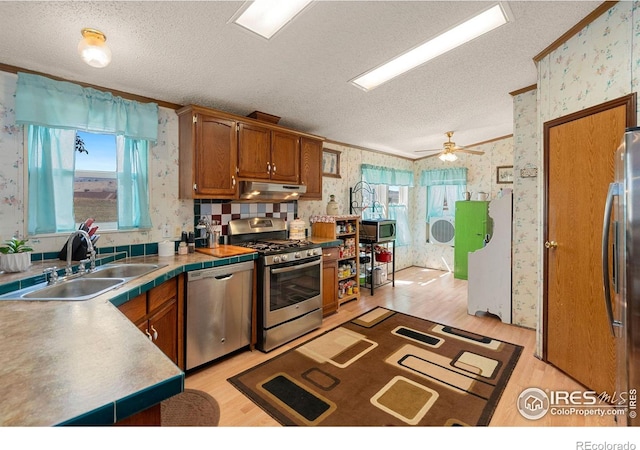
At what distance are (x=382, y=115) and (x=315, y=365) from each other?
2.72m

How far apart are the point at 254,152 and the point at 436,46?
70.8 inches

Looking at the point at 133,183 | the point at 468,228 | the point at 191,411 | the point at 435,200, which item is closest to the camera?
the point at 191,411

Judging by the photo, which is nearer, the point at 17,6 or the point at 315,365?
the point at 17,6

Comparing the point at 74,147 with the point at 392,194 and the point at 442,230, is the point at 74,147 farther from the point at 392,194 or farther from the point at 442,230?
the point at 442,230

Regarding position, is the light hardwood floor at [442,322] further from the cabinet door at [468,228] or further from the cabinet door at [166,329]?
the cabinet door at [468,228]

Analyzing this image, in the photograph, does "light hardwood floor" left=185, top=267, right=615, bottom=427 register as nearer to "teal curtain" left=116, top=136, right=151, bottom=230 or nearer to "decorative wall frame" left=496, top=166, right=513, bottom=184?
"teal curtain" left=116, top=136, right=151, bottom=230

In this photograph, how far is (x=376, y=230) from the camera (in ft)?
14.1

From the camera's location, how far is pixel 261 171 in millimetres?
3057

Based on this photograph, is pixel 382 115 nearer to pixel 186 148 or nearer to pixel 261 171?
pixel 261 171

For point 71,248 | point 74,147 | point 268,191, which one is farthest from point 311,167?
point 71,248

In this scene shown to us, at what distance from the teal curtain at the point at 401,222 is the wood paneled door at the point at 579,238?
348 cm

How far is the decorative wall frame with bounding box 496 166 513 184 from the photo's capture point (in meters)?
5.00

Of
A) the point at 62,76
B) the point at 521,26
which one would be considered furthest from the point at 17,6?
the point at 521,26

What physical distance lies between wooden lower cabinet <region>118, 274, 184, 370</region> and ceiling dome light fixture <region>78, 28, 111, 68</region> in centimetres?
131
